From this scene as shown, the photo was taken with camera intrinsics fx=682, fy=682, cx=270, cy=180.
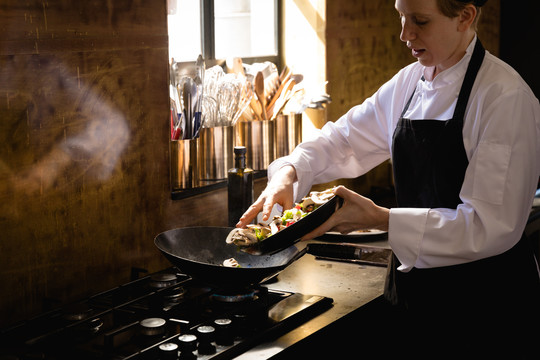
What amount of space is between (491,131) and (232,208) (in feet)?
2.90

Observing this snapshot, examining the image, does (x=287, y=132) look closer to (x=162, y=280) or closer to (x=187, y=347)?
(x=162, y=280)

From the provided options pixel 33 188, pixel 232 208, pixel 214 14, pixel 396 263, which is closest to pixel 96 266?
pixel 33 188

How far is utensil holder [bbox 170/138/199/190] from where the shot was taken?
2113 mm

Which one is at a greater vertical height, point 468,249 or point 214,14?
point 214,14

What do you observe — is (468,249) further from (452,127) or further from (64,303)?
(64,303)

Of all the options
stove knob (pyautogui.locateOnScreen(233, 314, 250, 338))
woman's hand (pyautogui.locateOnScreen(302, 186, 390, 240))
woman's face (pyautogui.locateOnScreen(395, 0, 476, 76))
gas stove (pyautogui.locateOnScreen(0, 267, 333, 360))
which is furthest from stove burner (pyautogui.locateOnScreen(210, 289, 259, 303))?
woman's face (pyautogui.locateOnScreen(395, 0, 476, 76))

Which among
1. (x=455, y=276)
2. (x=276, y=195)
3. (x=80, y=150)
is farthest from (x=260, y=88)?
(x=455, y=276)

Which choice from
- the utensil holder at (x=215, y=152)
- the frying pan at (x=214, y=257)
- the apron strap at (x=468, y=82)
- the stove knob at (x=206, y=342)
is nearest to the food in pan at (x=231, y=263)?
the frying pan at (x=214, y=257)

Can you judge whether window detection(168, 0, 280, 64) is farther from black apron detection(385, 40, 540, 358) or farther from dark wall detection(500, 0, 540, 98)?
dark wall detection(500, 0, 540, 98)

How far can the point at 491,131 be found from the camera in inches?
60.3

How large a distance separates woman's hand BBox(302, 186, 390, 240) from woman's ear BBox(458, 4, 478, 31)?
0.47m

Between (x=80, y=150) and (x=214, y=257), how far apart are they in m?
0.47

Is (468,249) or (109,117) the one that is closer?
(468,249)

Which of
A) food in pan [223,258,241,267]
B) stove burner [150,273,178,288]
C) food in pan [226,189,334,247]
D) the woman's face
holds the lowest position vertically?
stove burner [150,273,178,288]
